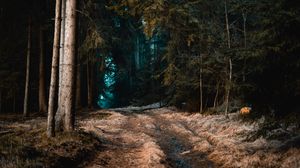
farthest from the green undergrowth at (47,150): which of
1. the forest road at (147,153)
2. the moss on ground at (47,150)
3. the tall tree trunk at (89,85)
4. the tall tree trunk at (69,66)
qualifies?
the tall tree trunk at (89,85)

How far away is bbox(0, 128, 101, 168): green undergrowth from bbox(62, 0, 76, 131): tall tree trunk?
2.21 ft

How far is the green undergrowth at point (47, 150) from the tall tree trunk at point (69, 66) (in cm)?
67

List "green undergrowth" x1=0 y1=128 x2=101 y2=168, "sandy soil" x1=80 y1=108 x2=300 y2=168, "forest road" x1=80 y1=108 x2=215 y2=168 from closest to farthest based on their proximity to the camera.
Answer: "green undergrowth" x1=0 y1=128 x2=101 y2=168
"sandy soil" x1=80 y1=108 x2=300 y2=168
"forest road" x1=80 y1=108 x2=215 y2=168

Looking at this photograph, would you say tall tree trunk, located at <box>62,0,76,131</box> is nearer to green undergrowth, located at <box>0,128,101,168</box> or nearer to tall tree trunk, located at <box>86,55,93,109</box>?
green undergrowth, located at <box>0,128,101,168</box>

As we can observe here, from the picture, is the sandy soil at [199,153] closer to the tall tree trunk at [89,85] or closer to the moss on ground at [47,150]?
the moss on ground at [47,150]

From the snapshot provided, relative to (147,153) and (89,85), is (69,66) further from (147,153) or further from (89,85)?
(89,85)

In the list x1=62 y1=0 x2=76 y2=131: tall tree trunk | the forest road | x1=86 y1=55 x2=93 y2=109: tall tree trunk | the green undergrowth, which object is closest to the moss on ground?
the green undergrowth

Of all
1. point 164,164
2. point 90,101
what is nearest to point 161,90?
point 90,101

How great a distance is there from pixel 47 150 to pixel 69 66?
361cm

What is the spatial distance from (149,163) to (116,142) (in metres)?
3.96

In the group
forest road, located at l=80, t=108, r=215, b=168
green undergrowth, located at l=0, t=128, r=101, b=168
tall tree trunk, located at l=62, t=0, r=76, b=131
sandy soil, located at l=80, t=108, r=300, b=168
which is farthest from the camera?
tall tree trunk, located at l=62, t=0, r=76, b=131

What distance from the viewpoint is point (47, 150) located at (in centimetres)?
817

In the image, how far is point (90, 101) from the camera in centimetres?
2989

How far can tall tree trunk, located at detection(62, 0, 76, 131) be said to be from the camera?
11016 mm
